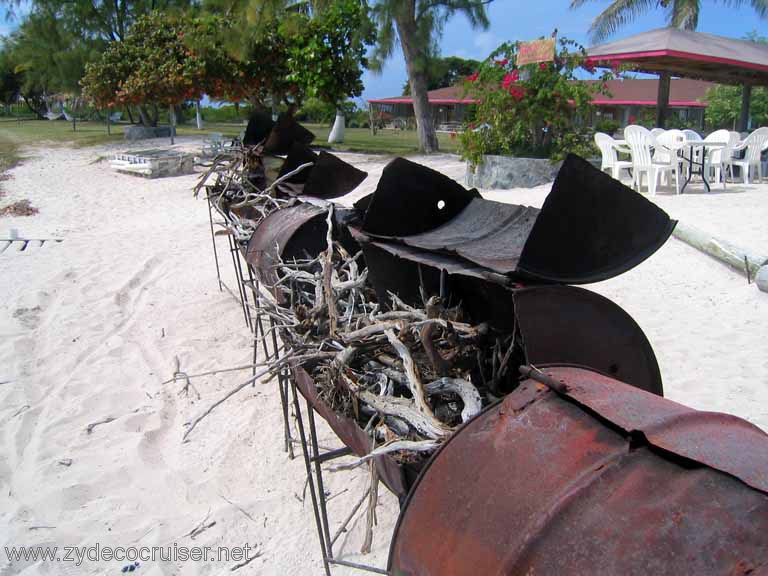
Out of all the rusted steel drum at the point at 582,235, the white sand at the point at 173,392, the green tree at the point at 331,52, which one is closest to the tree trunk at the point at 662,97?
the white sand at the point at 173,392

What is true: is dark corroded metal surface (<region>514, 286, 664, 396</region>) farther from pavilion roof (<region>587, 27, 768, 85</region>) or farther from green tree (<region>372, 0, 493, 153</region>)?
green tree (<region>372, 0, 493, 153</region>)

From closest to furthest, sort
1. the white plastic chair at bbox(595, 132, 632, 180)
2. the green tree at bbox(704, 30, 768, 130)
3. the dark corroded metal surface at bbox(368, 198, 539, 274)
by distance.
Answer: the dark corroded metal surface at bbox(368, 198, 539, 274) < the white plastic chair at bbox(595, 132, 632, 180) < the green tree at bbox(704, 30, 768, 130)

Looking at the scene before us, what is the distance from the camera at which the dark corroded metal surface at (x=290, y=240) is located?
158 inches

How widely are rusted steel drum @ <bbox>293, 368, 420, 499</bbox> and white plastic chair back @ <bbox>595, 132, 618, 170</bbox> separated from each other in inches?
360

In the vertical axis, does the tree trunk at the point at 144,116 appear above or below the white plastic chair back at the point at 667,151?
above

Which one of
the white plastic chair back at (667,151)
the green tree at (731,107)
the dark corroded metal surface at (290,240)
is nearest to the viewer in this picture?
the dark corroded metal surface at (290,240)

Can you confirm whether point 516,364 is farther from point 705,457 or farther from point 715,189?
point 715,189

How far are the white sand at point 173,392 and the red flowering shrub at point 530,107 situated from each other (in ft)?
8.62

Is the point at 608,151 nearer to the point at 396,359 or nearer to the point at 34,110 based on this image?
the point at 396,359

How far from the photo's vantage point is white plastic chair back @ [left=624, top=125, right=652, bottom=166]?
952cm

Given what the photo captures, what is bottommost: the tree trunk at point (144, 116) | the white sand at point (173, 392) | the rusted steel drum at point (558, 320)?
the white sand at point (173, 392)

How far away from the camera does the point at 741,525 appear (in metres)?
1.10

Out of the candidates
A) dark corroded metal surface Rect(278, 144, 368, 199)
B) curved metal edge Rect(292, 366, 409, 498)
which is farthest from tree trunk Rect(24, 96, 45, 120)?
curved metal edge Rect(292, 366, 409, 498)

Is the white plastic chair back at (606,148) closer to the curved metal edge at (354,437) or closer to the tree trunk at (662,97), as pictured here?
the tree trunk at (662,97)
